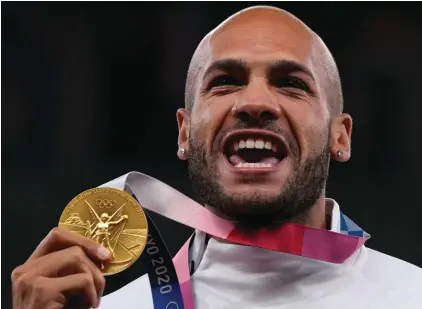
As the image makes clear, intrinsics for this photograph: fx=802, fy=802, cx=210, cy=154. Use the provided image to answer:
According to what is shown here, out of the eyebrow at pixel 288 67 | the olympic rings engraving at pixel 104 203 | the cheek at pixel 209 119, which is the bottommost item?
the olympic rings engraving at pixel 104 203

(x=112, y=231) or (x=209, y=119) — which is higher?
(x=209, y=119)

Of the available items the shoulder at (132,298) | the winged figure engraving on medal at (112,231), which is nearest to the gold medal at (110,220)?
the winged figure engraving on medal at (112,231)

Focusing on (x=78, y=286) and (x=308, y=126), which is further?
(x=308, y=126)

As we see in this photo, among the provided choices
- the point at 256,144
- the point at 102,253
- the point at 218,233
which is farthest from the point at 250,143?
the point at 102,253

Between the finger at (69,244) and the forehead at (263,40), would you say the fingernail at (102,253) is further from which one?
the forehead at (263,40)

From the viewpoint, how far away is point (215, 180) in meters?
1.83

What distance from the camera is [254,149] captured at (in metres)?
1.80

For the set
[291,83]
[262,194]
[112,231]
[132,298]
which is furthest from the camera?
[132,298]

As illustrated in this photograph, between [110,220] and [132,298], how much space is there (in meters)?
0.43

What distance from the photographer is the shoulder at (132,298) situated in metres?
1.96

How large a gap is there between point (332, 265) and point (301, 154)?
0.89 feet

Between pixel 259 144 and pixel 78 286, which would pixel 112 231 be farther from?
pixel 259 144

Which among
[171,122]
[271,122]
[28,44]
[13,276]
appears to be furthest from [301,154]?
[28,44]

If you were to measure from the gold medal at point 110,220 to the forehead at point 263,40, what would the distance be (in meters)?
0.47
